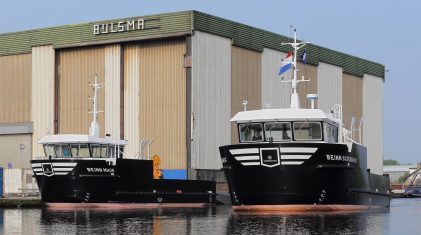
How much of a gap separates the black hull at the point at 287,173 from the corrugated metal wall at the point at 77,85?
4025cm

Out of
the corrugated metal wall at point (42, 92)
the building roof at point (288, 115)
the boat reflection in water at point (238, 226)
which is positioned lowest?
the boat reflection in water at point (238, 226)

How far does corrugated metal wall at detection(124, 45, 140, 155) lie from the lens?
240ft

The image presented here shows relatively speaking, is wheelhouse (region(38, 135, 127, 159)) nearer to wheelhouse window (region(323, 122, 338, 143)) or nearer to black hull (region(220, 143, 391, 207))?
black hull (region(220, 143, 391, 207))

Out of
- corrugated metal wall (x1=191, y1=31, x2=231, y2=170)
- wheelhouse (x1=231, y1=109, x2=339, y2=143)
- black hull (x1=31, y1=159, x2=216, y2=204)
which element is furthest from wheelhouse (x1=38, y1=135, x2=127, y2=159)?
wheelhouse (x1=231, y1=109, x2=339, y2=143)

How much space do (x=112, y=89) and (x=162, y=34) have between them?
7992mm

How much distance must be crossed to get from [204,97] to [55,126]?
17.2m

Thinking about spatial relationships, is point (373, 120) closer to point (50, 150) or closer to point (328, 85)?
point (328, 85)

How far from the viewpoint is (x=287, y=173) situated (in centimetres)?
3528

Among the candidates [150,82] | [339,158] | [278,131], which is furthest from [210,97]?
[339,158]

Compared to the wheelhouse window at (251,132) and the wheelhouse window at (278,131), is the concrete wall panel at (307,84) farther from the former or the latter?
the wheelhouse window at (278,131)

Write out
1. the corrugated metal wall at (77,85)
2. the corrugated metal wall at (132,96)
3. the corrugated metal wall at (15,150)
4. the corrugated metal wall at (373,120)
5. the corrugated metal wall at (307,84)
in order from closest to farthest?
the corrugated metal wall at (132,96) → the corrugated metal wall at (77,85) → the corrugated metal wall at (15,150) → the corrugated metal wall at (307,84) → the corrugated metal wall at (373,120)

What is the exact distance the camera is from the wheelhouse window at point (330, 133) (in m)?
37.0

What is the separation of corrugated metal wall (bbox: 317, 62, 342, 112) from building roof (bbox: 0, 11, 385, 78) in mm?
1158

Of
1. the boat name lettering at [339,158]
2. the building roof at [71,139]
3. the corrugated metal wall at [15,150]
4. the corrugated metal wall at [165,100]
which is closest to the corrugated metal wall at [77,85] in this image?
the corrugated metal wall at [15,150]
